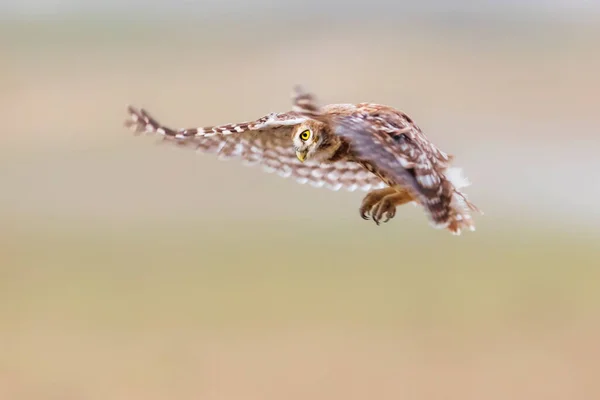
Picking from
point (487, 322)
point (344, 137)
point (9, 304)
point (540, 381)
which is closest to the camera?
point (344, 137)

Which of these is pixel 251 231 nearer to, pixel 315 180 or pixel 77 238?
pixel 77 238

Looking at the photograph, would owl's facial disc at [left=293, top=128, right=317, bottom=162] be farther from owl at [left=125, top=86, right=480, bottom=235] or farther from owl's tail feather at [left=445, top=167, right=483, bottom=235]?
owl's tail feather at [left=445, top=167, right=483, bottom=235]

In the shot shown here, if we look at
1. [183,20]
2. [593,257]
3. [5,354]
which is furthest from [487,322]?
[5,354]

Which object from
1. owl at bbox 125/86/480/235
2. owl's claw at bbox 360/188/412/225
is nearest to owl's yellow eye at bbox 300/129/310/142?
owl at bbox 125/86/480/235

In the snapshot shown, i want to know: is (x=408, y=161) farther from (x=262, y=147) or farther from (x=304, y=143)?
(x=262, y=147)

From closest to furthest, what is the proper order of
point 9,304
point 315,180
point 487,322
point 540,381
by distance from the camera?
point 315,180, point 540,381, point 487,322, point 9,304

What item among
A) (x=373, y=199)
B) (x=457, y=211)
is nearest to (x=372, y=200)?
(x=373, y=199)

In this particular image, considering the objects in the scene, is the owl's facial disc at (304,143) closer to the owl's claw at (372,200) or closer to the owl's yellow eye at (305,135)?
the owl's yellow eye at (305,135)
